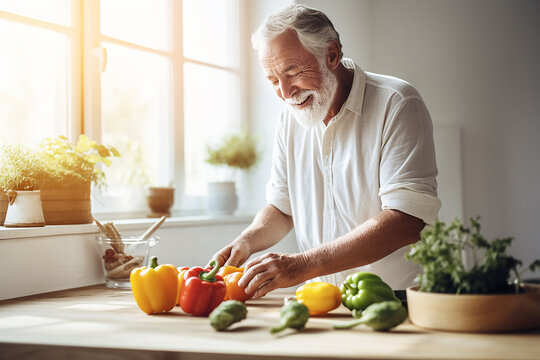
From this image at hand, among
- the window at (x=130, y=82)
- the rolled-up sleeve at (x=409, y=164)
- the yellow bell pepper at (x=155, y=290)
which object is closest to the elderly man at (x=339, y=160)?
the rolled-up sleeve at (x=409, y=164)

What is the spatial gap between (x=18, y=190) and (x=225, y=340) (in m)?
1.11

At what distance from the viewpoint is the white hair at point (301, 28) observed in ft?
6.64

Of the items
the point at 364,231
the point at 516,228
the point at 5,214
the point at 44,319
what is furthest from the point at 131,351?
the point at 516,228

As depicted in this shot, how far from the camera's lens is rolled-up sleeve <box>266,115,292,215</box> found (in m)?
2.44

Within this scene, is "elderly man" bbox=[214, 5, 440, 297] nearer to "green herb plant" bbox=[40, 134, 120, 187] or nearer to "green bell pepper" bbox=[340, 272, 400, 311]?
"green bell pepper" bbox=[340, 272, 400, 311]

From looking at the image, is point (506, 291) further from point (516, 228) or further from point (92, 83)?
point (516, 228)

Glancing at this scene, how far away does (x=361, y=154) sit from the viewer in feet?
7.13

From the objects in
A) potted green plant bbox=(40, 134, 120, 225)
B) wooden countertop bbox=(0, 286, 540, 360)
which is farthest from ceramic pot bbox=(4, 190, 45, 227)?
wooden countertop bbox=(0, 286, 540, 360)

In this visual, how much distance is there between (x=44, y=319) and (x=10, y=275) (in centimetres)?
45

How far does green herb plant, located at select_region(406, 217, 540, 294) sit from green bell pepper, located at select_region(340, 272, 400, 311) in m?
0.23

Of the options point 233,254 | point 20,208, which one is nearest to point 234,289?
point 233,254

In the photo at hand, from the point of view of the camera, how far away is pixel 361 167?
2.17 m

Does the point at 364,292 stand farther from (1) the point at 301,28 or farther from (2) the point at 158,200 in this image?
(2) the point at 158,200

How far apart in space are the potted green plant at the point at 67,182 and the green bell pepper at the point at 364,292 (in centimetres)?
115
